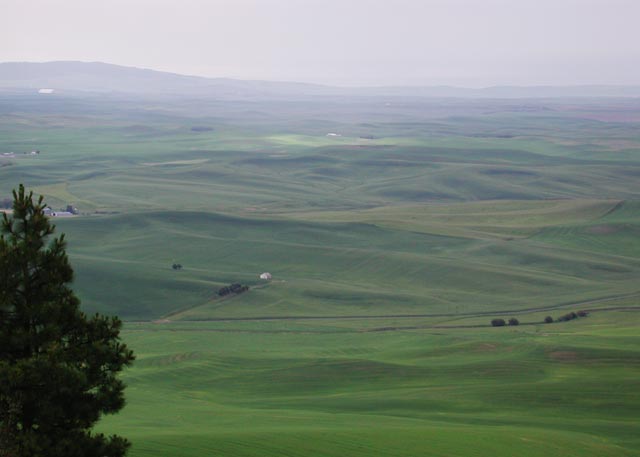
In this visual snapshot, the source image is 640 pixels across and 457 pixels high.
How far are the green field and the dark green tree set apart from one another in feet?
37.3

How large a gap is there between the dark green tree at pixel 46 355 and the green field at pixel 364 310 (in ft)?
37.3

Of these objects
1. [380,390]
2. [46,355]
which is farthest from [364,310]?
[46,355]

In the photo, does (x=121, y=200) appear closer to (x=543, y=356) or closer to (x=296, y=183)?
(x=296, y=183)

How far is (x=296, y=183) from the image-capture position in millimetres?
170125

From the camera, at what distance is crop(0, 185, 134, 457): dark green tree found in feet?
57.9

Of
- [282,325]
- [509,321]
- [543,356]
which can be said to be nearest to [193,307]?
[282,325]

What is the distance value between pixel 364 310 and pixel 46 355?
59992 mm

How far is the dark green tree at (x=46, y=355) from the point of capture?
17641 mm

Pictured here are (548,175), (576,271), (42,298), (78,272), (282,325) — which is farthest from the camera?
(548,175)

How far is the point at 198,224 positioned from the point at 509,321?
52175 mm

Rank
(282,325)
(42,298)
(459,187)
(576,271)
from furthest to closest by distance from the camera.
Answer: (459,187) < (576,271) < (282,325) < (42,298)

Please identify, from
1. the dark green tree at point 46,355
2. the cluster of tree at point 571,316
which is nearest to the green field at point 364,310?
the cluster of tree at point 571,316

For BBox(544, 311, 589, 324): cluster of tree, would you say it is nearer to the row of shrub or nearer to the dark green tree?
the row of shrub

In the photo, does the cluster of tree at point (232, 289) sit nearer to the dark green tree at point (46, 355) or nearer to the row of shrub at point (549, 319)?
the row of shrub at point (549, 319)
